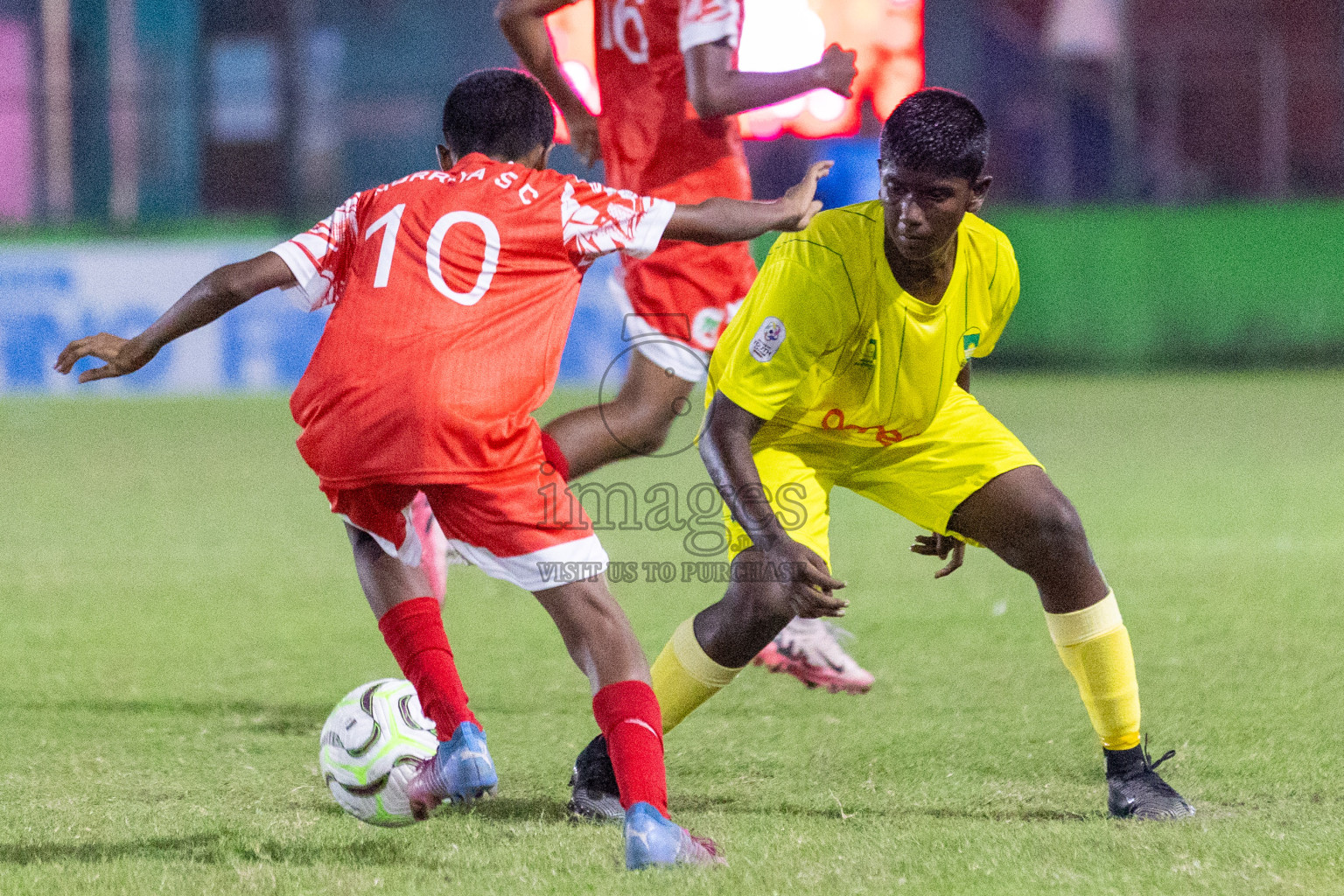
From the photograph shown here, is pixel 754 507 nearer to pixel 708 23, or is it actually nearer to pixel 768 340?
pixel 768 340

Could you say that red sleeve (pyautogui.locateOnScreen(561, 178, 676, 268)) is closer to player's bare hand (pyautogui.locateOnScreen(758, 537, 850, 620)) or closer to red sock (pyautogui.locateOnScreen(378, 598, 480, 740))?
player's bare hand (pyautogui.locateOnScreen(758, 537, 850, 620))

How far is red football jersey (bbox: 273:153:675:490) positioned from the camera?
331 centimetres

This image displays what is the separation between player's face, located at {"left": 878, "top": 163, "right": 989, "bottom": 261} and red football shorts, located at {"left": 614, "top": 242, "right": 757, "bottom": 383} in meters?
1.85

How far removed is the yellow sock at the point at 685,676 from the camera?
3850 millimetres

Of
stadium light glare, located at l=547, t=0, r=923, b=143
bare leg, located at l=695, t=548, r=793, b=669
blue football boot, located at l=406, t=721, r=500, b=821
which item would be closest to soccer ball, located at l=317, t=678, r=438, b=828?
blue football boot, located at l=406, t=721, r=500, b=821

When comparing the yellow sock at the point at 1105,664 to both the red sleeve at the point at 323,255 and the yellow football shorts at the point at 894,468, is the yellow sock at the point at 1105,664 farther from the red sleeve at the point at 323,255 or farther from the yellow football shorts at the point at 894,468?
the red sleeve at the point at 323,255

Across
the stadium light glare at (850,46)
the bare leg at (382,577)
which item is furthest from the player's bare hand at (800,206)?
the stadium light glare at (850,46)

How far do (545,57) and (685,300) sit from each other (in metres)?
0.86

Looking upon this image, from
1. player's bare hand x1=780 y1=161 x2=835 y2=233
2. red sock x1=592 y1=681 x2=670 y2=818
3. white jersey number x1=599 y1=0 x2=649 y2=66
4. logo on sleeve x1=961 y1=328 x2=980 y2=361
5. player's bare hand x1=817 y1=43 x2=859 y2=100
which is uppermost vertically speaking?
white jersey number x1=599 y1=0 x2=649 y2=66

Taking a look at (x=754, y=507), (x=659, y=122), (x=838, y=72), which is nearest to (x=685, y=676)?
(x=754, y=507)

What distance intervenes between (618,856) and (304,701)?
188cm

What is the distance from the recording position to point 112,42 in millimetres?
16781

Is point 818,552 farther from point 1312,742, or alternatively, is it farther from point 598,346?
point 598,346

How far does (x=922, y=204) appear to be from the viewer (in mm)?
3480
